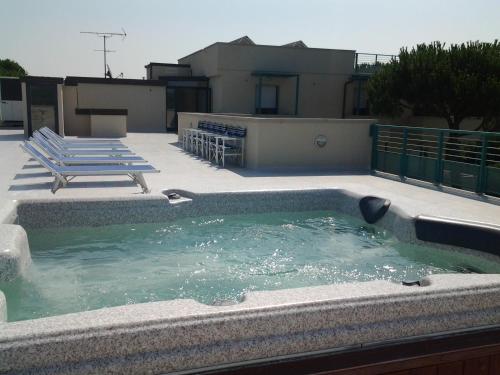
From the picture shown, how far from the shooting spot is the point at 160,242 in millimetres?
7211

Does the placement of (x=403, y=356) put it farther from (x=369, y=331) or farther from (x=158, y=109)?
(x=158, y=109)

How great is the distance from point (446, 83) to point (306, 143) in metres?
11.8

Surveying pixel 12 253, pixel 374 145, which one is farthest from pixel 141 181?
pixel 374 145

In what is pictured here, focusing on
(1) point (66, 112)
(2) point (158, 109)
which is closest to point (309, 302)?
(1) point (66, 112)

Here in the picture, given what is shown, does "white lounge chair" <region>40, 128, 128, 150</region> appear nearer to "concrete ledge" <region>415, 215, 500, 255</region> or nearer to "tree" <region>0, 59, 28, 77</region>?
"concrete ledge" <region>415, 215, 500, 255</region>

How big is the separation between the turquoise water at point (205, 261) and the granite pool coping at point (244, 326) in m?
1.51

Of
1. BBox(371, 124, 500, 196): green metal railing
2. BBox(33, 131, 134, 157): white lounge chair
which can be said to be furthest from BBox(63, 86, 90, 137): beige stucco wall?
BBox(371, 124, 500, 196): green metal railing

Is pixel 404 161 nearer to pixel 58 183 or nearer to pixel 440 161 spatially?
pixel 440 161

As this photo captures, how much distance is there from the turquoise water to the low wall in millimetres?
3843

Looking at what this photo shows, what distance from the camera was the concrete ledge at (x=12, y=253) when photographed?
203 inches

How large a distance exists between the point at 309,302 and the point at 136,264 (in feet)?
11.7

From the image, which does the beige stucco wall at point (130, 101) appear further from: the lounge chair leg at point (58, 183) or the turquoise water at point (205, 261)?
the turquoise water at point (205, 261)

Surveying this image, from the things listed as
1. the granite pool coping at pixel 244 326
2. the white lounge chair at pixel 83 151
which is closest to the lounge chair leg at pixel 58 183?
the white lounge chair at pixel 83 151

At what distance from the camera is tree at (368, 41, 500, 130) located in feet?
67.9
